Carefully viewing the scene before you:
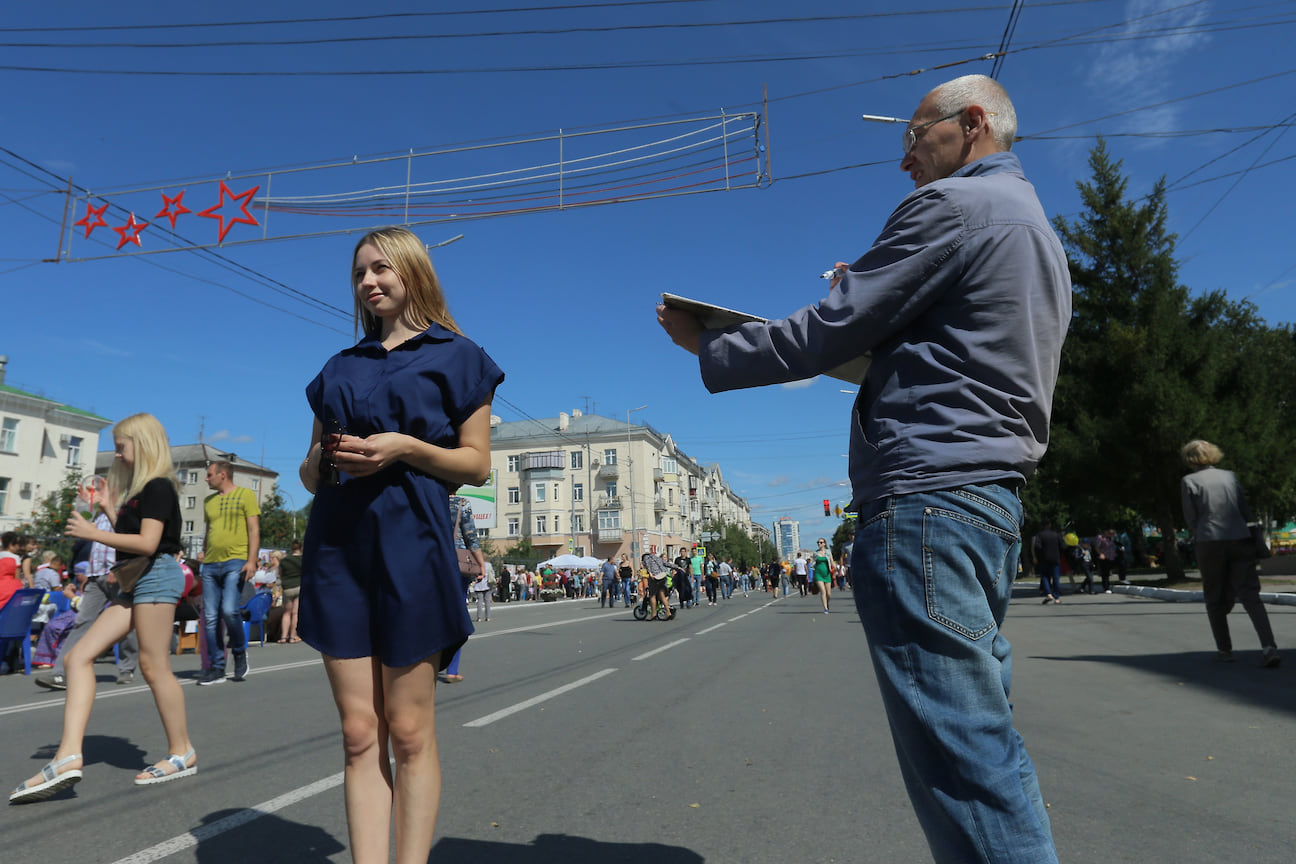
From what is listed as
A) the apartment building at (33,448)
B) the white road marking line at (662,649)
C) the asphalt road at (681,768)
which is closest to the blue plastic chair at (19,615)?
the asphalt road at (681,768)

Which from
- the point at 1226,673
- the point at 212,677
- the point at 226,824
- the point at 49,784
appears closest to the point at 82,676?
the point at 49,784

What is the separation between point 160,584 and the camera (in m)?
4.44

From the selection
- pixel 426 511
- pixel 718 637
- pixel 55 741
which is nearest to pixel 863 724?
pixel 426 511

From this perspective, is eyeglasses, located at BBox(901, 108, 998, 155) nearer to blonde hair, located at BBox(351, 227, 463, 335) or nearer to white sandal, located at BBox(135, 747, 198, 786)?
blonde hair, located at BBox(351, 227, 463, 335)

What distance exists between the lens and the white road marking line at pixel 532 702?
6062 mm

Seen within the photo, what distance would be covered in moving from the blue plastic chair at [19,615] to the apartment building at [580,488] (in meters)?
74.9

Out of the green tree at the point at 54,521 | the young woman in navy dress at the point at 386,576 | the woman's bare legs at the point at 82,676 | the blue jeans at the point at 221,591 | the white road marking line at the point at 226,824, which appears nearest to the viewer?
the young woman in navy dress at the point at 386,576

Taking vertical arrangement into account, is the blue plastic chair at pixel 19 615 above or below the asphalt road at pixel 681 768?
above

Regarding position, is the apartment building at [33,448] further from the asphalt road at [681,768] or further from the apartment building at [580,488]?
the asphalt road at [681,768]

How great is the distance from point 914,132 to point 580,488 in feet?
293

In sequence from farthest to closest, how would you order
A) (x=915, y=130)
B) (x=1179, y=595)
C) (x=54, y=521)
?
(x=54, y=521) → (x=1179, y=595) → (x=915, y=130)

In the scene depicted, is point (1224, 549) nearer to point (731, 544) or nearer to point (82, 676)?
point (82, 676)

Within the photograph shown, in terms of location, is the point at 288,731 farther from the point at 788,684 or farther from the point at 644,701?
the point at 788,684

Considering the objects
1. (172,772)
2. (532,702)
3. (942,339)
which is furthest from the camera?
(532,702)
